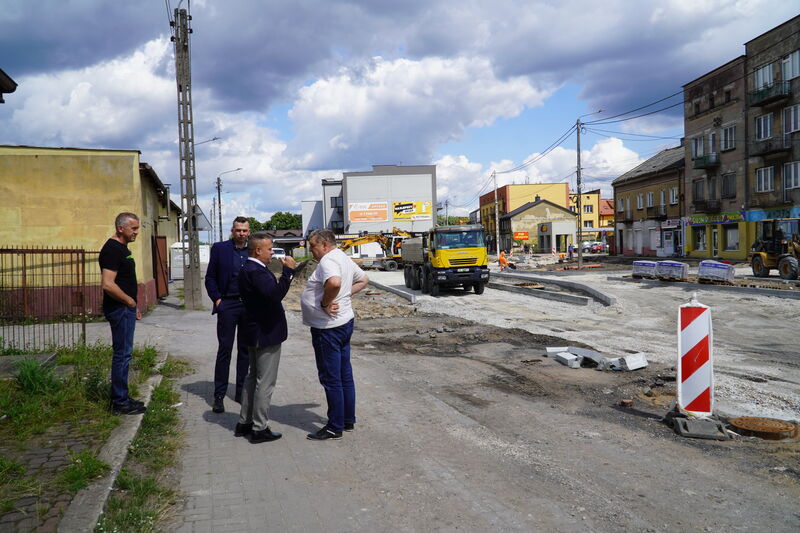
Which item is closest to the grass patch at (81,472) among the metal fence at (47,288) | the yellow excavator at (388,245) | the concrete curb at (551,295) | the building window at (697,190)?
the metal fence at (47,288)

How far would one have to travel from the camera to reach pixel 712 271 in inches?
844

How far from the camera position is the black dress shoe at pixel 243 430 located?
5.56 meters

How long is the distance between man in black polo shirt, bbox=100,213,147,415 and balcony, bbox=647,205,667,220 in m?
52.5

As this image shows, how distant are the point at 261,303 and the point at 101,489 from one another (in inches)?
73.1

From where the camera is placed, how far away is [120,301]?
5.75 m

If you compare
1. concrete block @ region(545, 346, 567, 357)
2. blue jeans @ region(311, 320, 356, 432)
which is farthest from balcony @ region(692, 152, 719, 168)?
blue jeans @ region(311, 320, 356, 432)

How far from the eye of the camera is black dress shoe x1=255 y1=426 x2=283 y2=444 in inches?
209

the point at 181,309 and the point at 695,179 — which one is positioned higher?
the point at 695,179

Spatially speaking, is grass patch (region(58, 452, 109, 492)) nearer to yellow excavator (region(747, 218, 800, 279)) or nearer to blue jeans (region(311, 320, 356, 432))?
blue jeans (region(311, 320, 356, 432))

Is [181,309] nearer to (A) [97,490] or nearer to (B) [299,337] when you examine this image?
(B) [299,337]

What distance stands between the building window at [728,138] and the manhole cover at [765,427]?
138ft

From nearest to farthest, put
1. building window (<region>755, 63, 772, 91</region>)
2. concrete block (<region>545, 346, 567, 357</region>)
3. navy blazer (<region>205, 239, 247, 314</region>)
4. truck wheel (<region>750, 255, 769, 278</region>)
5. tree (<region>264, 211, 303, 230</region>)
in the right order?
navy blazer (<region>205, 239, 247, 314</region>)
concrete block (<region>545, 346, 567, 357</region>)
truck wheel (<region>750, 255, 769, 278</region>)
building window (<region>755, 63, 772, 91</region>)
tree (<region>264, 211, 303, 230</region>)

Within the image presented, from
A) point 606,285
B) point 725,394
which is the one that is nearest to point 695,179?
point 606,285

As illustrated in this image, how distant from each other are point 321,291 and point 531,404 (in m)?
2.98
